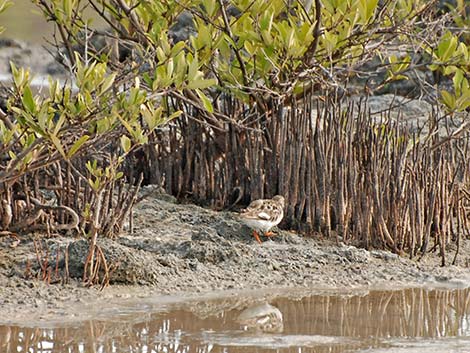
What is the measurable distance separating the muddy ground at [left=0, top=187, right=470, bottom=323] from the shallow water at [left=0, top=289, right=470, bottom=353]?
0.69 ft

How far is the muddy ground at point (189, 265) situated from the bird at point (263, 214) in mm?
138

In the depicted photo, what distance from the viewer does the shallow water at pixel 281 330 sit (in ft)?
17.6

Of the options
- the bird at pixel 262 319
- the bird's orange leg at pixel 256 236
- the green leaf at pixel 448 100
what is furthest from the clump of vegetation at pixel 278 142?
the bird at pixel 262 319

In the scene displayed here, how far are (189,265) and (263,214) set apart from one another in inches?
27.1

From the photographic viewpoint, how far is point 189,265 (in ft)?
22.6

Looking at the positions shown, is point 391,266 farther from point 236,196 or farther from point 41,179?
point 41,179

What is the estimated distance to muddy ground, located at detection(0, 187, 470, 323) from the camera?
6.22 meters

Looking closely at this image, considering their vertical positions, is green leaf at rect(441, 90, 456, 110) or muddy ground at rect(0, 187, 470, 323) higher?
green leaf at rect(441, 90, 456, 110)

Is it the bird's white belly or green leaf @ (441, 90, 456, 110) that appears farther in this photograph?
green leaf @ (441, 90, 456, 110)

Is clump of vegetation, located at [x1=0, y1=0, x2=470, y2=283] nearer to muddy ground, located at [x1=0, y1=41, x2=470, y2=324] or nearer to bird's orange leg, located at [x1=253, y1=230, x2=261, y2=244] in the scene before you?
muddy ground, located at [x1=0, y1=41, x2=470, y2=324]

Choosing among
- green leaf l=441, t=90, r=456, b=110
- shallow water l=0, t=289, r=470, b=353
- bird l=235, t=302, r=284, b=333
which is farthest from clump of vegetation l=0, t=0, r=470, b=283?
bird l=235, t=302, r=284, b=333

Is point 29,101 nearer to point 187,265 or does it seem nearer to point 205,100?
point 205,100

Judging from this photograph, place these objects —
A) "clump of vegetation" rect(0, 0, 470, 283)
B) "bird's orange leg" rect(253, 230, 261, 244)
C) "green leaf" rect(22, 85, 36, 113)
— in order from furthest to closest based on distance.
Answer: "bird's orange leg" rect(253, 230, 261, 244)
"clump of vegetation" rect(0, 0, 470, 283)
"green leaf" rect(22, 85, 36, 113)

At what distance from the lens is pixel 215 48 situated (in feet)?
23.8
